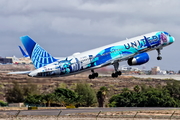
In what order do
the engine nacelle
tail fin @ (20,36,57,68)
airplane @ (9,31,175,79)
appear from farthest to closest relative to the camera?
the engine nacelle < airplane @ (9,31,175,79) < tail fin @ (20,36,57,68)

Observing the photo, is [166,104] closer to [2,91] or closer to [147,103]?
[147,103]

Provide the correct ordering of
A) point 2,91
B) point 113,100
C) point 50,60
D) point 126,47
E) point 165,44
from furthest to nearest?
point 2,91
point 113,100
point 165,44
point 126,47
point 50,60

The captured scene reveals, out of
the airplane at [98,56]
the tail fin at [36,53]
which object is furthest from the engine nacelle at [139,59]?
the tail fin at [36,53]

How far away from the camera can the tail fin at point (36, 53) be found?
75.2 m

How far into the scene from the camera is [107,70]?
94.6 m

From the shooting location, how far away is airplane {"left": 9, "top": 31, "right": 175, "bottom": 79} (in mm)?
76500

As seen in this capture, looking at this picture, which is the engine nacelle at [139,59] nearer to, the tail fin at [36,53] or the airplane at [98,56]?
the airplane at [98,56]

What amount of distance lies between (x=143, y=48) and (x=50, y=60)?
17.2 m

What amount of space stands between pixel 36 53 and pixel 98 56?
399 inches

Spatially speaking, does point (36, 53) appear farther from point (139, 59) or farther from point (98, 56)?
point (139, 59)

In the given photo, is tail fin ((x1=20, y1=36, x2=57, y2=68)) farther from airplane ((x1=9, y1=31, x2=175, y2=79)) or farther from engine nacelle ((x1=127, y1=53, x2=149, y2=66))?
engine nacelle ((x1=127, y1=53, x2=149, y2=66))

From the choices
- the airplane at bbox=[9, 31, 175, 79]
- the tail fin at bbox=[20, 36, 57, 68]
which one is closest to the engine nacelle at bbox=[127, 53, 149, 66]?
the airplane at bbox=[9, 31, 175, 79]

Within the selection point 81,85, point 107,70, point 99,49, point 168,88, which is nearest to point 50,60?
point 99,49

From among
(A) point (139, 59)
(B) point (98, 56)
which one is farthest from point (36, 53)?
(A) point (139, 59)
